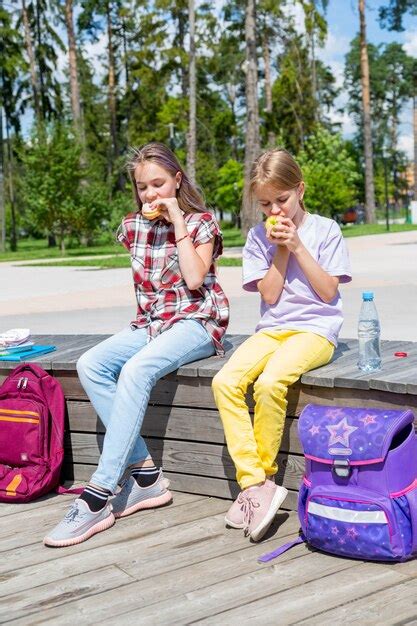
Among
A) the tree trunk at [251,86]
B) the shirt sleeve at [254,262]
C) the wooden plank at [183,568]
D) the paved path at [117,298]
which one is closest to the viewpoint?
the wooden plank at [183,568]

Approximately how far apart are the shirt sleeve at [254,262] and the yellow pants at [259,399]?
0.37m

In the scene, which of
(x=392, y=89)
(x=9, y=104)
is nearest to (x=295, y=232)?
(x=9, y=104)

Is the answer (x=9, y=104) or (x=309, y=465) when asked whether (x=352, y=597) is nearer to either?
(x=309, y=465)

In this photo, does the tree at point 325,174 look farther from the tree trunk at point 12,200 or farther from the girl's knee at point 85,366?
the girl's knee at point 85,366

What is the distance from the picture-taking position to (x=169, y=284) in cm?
371

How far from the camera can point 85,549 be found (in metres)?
3.17

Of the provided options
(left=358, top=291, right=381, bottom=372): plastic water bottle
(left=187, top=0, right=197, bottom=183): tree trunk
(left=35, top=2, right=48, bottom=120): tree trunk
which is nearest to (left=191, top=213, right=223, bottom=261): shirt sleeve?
(left=358, top=291, right=381, bottom=372): plastic water bottle

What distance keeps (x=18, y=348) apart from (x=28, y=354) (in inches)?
3.9

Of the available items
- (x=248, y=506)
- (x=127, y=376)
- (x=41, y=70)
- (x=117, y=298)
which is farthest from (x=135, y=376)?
(x=41, y=70)

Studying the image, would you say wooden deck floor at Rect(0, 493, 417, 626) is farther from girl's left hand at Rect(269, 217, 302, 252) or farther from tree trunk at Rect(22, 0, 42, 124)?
tree trunk at Rect(22, 0, 42, 124)

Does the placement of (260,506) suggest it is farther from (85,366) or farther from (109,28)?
(109,28)

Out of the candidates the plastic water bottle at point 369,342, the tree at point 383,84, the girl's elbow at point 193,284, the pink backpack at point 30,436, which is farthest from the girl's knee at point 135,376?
the tree at point 383,84

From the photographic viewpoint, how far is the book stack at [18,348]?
4051mm

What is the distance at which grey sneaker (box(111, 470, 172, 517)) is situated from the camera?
351cm
